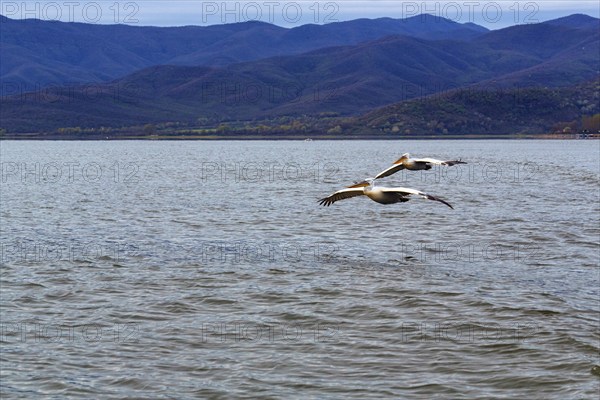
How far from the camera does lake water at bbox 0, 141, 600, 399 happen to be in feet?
71.2

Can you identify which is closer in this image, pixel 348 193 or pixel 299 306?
pixel 348 193

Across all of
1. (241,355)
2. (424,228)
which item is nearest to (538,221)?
(424,228)

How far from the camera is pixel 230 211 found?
62.9m

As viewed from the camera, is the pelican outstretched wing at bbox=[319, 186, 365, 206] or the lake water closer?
the pelican outstretched wing at bbox=[319, 186, 365, 206]

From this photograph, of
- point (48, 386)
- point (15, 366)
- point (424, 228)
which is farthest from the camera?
point (424, 228)

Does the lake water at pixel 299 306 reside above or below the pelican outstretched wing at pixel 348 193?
below

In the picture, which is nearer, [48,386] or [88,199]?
[48,386]

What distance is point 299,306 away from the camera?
29.1 meters

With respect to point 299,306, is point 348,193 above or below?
above

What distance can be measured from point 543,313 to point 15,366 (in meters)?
15.0

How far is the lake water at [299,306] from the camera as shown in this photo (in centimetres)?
2170

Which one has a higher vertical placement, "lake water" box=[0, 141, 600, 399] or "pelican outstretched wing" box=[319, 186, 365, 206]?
"pelican outstretched wing" box=[319, 186, 365, 206]

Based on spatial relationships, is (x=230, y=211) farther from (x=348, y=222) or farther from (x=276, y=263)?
(x=276, y=263)

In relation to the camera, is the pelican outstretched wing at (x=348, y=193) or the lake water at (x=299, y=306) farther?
the lake water at (x=299, y=306)
